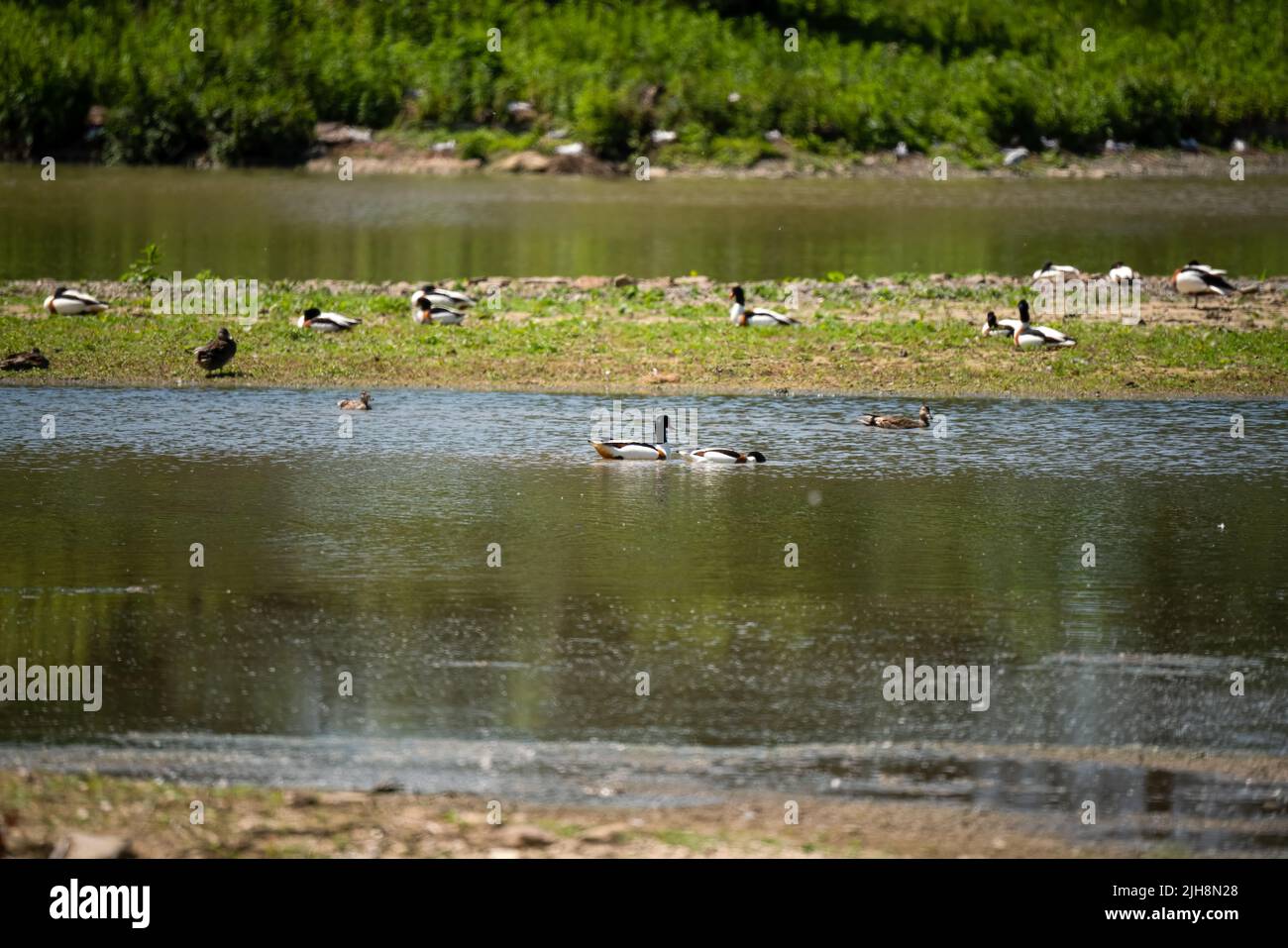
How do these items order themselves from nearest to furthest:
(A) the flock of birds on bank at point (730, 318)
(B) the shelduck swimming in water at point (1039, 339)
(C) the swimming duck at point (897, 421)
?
(A) the flock of birds on bank at point (730, 318) < (C) the swimming duck at point (897, 421) < (B) the shelduck swimming in water at point (1039, 339)

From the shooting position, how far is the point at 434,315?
75.4ft

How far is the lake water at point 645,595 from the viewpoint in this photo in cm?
942

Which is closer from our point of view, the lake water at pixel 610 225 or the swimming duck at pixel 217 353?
the swimming duck at pixel 217 353

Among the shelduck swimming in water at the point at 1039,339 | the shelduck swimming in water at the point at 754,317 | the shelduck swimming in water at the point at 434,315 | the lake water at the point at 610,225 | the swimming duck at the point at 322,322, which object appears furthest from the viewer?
the lake water at the point at 610,225

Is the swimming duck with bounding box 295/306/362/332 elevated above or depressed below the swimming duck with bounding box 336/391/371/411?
above

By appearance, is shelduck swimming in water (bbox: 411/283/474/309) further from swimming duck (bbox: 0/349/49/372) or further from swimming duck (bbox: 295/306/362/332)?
swimming duck (bbox: 0/349/49/372)

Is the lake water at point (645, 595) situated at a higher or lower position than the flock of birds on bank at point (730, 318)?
lower

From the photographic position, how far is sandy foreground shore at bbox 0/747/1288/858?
26.6 ft

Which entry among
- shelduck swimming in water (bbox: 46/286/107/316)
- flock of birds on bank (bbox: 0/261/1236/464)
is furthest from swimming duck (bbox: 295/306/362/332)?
shelduck swimming in water (bbox: 46/286/107/316)

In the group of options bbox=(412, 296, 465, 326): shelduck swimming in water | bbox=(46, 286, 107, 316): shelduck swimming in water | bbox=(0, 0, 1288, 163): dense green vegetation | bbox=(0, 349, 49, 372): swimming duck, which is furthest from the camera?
bbox=(0, 0, 1288, 163): dense green vegetation

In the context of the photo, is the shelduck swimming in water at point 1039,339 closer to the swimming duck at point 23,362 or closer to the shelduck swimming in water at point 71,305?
the swimming duck at point 23,362

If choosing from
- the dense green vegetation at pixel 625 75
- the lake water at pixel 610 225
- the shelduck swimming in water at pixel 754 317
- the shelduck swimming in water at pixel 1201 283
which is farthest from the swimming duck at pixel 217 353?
the dense green vegetation at pixel 625 75

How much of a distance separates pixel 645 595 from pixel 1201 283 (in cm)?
1519
